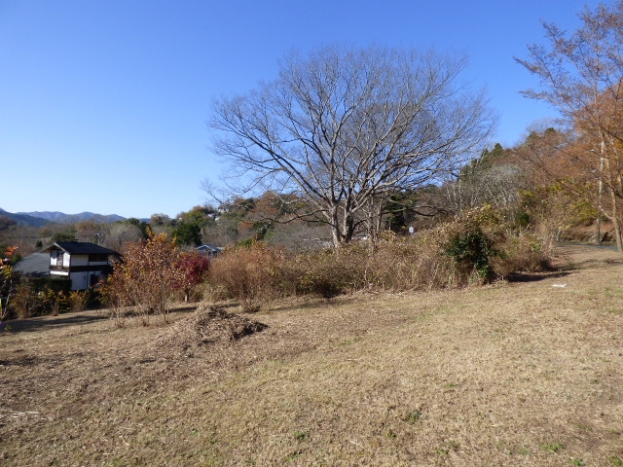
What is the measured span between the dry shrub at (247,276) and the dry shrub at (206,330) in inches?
102

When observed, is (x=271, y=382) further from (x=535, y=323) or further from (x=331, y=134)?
(x=331, y=134)

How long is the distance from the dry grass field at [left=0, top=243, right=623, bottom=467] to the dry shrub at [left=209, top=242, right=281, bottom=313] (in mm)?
2856

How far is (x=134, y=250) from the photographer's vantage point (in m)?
9.27

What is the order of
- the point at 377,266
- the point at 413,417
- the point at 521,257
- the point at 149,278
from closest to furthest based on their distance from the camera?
the point at 413,417, the point at 149,278, the point at 377,266, the point at 521,257

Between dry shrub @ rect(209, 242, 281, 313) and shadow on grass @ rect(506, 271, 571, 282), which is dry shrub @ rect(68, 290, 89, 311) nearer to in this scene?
dry shrub @ rect(209, 242, 281, 313)

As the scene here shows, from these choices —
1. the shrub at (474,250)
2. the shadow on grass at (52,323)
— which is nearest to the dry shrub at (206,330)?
the shrub at (474,250)

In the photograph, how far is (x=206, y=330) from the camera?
634 cm

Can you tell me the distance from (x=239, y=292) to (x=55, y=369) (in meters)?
5.73

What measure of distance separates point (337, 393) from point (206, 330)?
2.93m

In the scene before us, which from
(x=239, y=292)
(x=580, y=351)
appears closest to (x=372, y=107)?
(x=239, y=292)

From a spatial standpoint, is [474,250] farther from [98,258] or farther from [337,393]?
[98,258]

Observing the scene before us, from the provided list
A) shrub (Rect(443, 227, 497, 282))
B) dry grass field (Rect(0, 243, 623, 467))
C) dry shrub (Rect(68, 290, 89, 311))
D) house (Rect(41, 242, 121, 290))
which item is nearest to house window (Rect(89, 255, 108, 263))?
house (Rect(41, 242, 121, 290))

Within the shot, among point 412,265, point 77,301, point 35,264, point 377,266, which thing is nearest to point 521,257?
point 412,265

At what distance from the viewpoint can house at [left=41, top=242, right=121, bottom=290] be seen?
95.5ft
